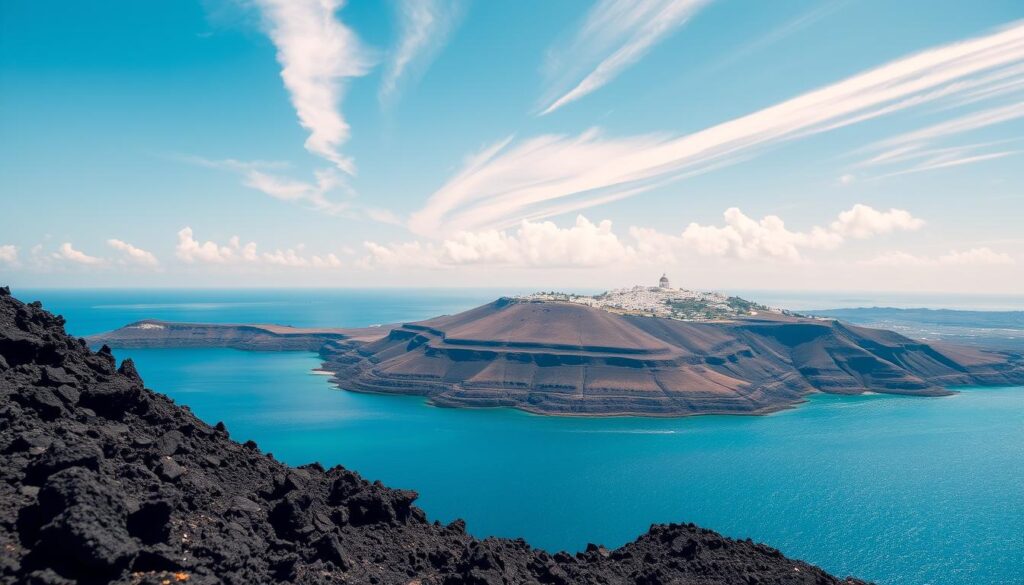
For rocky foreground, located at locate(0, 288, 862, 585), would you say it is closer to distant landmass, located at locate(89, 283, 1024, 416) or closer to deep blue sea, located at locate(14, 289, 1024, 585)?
deep blue sea, located at locate(14, 289, 1024, 585)

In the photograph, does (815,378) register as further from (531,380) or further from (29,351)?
(29,351)

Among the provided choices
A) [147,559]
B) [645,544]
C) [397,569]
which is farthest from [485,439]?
[147,559]

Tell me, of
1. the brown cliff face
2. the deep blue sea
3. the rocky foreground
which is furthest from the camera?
the brown cliff face

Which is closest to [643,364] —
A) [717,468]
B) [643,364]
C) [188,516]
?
[643,364]

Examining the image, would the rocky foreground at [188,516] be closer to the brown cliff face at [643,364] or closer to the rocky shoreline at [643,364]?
the rocky shoreline at [643,364]

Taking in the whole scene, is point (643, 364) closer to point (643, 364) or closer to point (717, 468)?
point (643, 364)

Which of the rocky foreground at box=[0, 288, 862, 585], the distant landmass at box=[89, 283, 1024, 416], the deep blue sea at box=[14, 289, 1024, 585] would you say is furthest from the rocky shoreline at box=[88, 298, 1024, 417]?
the rocky foreground at box=[0, 288, 862, 585]
